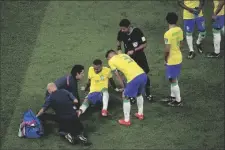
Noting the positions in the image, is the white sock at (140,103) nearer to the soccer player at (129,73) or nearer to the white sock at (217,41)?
the soccer player at (129,73)

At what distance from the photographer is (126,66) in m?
9.68

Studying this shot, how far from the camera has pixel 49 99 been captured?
948 centimetres

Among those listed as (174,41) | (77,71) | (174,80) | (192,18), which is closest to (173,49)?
(174,41)

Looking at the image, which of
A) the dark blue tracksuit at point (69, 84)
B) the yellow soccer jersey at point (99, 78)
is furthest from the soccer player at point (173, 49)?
the dark blue tracksuit at point (69, 84)

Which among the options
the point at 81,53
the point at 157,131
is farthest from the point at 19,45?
the point at 157,131

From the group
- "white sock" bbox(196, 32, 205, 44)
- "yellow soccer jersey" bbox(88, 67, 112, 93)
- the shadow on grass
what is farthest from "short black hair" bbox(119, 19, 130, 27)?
"white sock" bbox(196, 32, 205, 44)

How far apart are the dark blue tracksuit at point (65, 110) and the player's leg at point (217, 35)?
4.44 m

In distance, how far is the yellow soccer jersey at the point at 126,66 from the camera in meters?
9.66

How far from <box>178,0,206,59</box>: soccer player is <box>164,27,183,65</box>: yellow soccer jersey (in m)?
2.11

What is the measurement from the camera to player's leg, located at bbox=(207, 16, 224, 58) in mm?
12273

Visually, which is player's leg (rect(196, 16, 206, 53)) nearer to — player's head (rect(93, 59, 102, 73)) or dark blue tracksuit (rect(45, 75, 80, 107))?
player's head (rect(93, 59, 102, 73))

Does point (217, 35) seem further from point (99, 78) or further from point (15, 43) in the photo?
point (15, 43)

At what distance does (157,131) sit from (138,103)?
26.5 inches

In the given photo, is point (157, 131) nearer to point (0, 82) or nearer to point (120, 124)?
point (120, 124)
